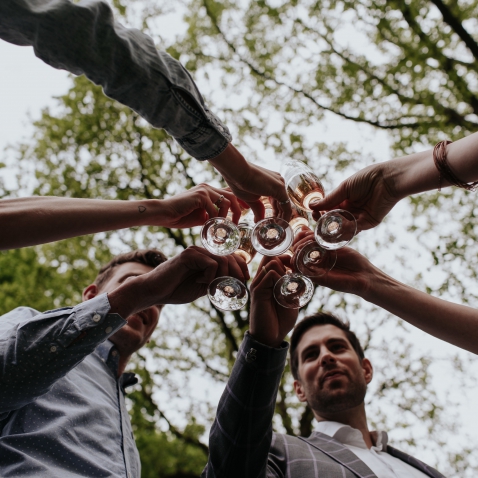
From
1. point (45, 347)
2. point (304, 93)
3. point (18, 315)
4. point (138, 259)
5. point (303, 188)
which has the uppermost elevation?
point (304, 93)

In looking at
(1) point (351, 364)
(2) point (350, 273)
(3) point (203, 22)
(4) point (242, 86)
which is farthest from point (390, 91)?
(2) point (350, 273)

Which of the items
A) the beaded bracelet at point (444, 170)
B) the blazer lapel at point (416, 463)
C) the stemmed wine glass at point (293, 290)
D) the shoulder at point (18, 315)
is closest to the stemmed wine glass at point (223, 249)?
the stemmed wine glass at point (293, 290)

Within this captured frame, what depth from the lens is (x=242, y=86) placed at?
8.72 metres

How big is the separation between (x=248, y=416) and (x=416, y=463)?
173cm

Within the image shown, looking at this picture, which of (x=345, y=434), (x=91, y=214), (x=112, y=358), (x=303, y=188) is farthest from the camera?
(x=345, y=434)

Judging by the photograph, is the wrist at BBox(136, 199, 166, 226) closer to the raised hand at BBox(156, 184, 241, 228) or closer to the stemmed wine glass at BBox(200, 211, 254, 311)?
the raised hand at BBox(156, 184, 241, 228)

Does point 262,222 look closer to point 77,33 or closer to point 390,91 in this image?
point 77,33

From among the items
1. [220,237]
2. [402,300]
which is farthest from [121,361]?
[402,300]

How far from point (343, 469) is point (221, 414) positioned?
90cm

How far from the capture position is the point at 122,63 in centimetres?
194

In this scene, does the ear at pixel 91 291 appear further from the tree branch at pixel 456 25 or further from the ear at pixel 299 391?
the tree branch at pixel 456 25

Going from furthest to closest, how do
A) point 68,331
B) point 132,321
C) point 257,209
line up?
point 132,321
point 257,209
point 68,331

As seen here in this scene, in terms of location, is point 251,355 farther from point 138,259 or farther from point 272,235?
point 138,259

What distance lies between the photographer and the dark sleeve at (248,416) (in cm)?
267
